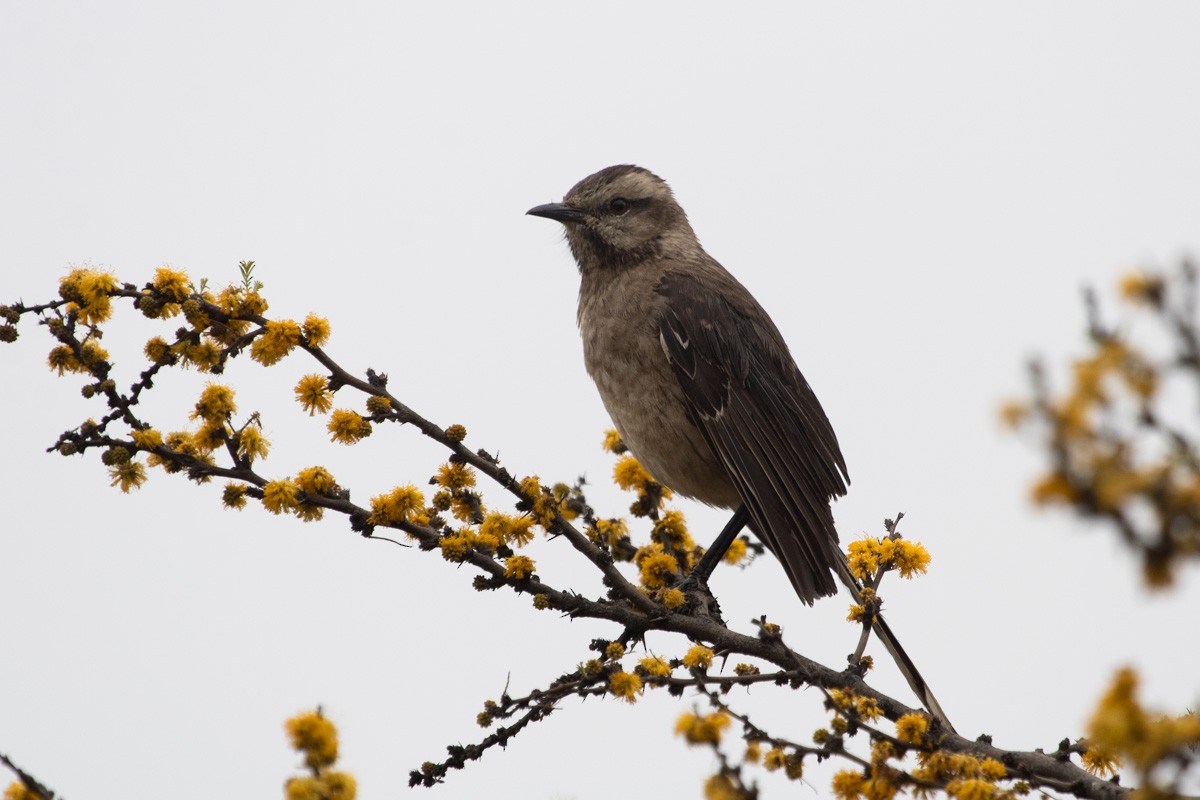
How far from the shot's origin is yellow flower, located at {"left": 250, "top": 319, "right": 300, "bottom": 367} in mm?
4102

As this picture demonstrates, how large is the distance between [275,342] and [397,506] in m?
Answer: 0.67

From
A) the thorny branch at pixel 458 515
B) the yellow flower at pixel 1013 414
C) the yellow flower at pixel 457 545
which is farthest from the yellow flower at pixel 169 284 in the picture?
the yellow flower at pixel 1013 414

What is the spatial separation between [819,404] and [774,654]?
297 centimetres

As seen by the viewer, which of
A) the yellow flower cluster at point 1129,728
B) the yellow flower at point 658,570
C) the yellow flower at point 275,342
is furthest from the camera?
the yellow flower at point 658,570

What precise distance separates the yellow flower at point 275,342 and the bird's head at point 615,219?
3.42m

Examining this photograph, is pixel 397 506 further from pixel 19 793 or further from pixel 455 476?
pixel 19 793

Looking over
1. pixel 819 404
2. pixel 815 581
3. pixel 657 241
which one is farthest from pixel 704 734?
pixel 657 241

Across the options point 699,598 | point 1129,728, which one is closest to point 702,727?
point 1129,728

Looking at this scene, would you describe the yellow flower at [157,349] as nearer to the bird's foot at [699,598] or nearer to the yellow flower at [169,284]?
the yellow flower at [169,284]

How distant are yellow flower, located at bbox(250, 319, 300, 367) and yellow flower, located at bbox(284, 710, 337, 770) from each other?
197 cm

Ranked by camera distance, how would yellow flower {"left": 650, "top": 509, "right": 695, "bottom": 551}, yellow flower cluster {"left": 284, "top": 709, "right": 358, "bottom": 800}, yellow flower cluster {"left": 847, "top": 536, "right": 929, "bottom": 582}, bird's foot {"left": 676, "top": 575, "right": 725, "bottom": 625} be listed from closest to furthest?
yellow flower cluster {"left": 284, "top": 709, "right": 358, "bottom": 800} < yellow flower cluster {"left": 847, "top": 536, "right": 929, "bottom": 582} < bird's foot {"left": 676, "top": 575, "right": 725, "bottom": 625} < yellow flower {"left": 650, "top": 509, "right": 695, "bottom": 551}

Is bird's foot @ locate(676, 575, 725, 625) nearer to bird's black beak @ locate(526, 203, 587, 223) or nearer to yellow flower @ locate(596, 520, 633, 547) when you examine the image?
yellow flower @ locate(596, 520, 633, 547)

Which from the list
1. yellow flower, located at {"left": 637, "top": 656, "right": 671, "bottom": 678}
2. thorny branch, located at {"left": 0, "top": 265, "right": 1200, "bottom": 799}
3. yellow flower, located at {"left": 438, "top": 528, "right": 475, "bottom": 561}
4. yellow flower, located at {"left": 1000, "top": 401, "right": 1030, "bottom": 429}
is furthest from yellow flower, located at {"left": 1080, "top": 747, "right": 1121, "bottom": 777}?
yellow flower, located at {"left": 1000, "top": 401, "right": 1030, "bottom": 429}

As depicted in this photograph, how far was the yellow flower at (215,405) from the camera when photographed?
399 centimetres
